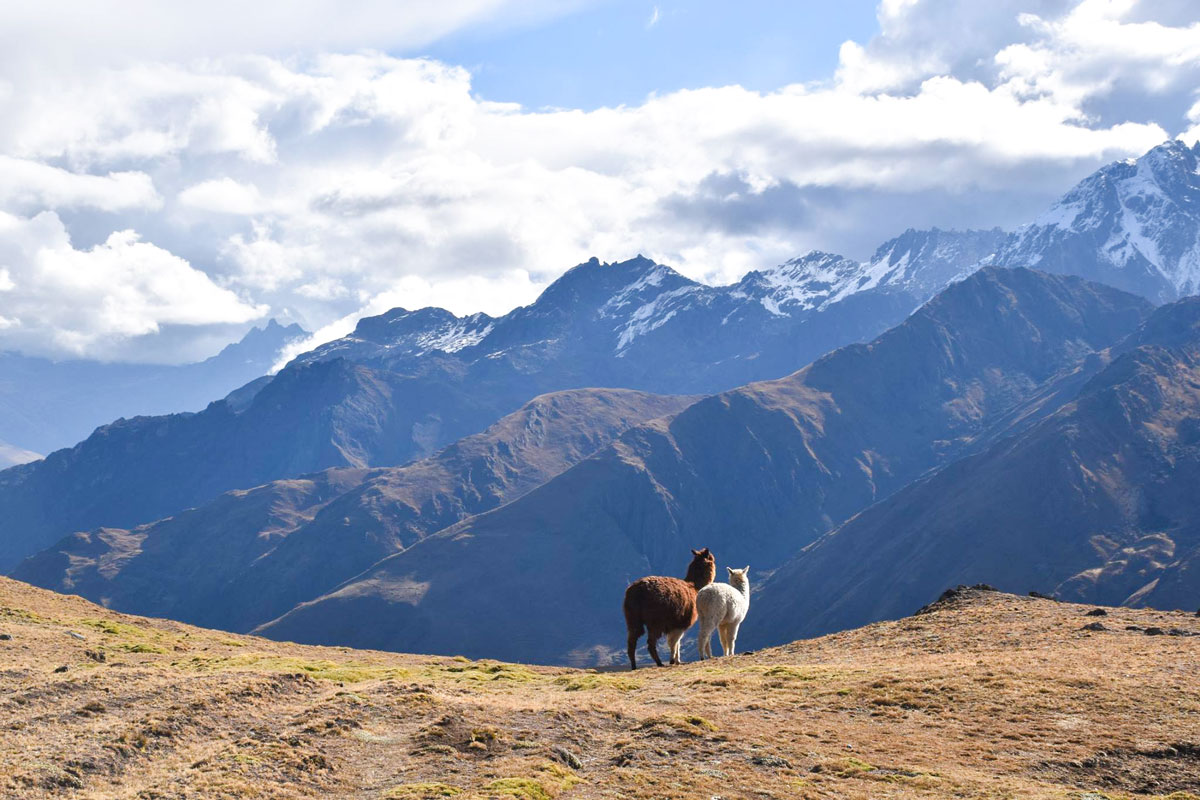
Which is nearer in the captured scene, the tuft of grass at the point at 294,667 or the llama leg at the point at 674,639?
the tuft of grass at the point at 294,667

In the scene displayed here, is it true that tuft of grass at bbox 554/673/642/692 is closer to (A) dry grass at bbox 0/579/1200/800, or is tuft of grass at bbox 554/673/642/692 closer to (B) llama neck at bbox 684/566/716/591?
(A) dry grass at bbox 0/579/1200/800

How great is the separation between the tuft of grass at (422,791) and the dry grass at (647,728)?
3.8 inches

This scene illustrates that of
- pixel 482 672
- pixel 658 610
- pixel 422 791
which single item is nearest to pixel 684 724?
pixel 422 791

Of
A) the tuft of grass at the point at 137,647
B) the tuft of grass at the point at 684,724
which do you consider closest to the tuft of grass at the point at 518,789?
the tuft of grass at the point at 684,724

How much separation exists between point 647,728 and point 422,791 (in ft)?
25.8

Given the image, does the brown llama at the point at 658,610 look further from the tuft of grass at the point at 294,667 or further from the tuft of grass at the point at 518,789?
the tuft of grass at the point at 518,789

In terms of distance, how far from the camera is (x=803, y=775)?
28297mm

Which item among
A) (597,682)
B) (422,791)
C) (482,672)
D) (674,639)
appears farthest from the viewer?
(482,672)

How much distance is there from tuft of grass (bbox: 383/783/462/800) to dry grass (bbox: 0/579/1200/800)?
97 millimetres

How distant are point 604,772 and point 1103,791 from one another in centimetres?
1244

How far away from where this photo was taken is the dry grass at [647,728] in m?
27.7

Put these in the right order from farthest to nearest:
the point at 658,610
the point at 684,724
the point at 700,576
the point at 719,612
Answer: the point at 700,576 → the point at 719,612 → the point at 658,610 → the point at 684,724

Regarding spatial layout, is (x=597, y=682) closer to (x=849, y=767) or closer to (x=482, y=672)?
(x=482, y=672)

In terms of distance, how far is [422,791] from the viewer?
88.6ft
